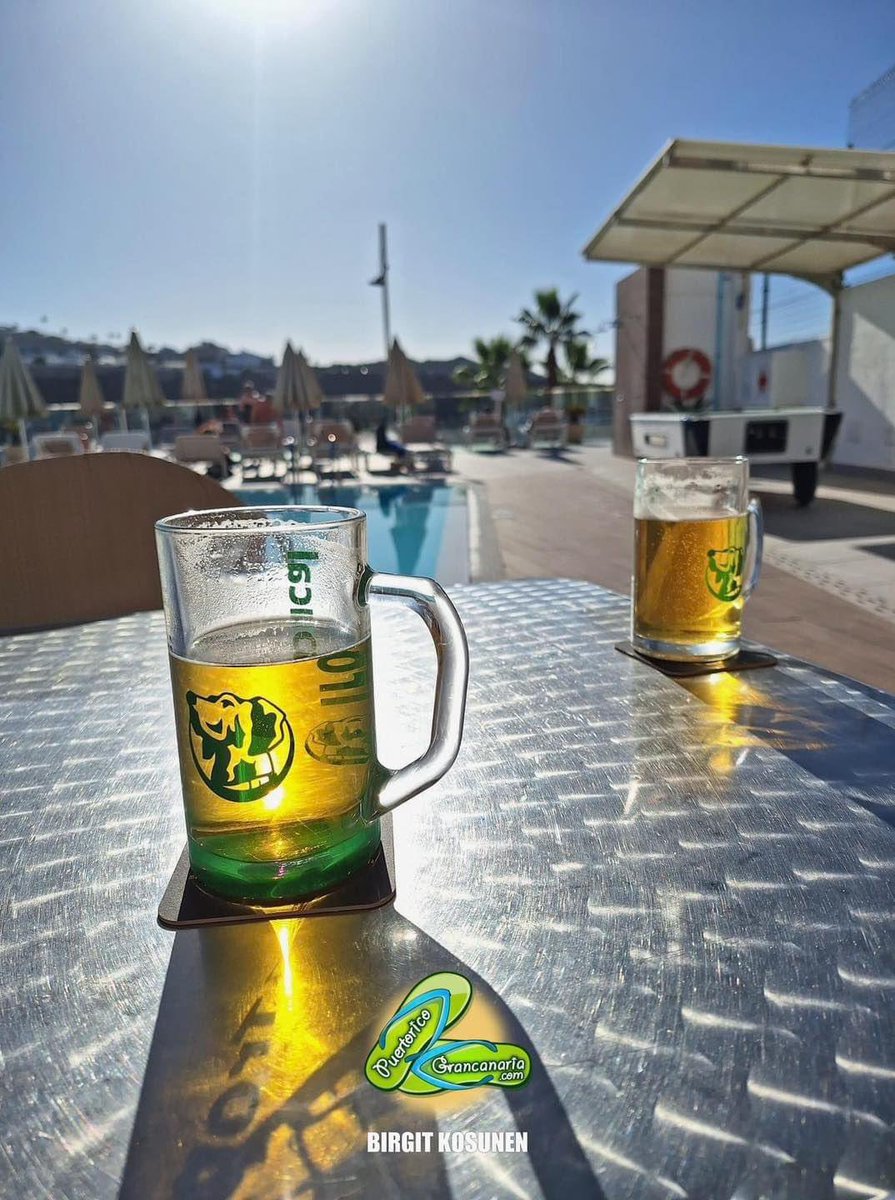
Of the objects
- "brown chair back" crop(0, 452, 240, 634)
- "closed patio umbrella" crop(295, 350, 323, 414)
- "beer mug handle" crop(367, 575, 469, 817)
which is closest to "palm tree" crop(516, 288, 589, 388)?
"closed patio umbrella" crop(295, 350, 323, 414)

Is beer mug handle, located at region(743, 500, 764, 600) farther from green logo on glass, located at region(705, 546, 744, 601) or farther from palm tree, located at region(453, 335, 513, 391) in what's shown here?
palm tree, located at region(453, 335, 513, 391)

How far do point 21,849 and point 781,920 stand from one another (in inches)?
19.4

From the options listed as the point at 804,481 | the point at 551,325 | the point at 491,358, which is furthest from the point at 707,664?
the point at 491,358

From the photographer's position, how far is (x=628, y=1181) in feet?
0.86

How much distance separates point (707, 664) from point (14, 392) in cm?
1025

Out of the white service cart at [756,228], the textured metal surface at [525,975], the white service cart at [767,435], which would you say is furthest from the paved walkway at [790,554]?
the textured metal surface at [525,975]

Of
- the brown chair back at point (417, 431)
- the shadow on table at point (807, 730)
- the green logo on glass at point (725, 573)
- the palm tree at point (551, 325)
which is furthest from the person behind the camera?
the palm tree at point (551, 325)

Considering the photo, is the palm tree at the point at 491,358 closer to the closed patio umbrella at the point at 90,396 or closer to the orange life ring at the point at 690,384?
the orange life ring at the point at 690,384

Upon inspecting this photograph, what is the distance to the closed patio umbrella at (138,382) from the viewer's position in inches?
444

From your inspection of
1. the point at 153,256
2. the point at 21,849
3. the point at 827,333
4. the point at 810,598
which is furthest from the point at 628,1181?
the point at 153,256

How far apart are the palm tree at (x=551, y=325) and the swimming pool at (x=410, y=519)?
1748 centimetres

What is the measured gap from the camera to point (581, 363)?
26281 mm

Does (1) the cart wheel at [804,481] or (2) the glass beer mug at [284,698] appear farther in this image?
(1) the cart wheel at [804,481]

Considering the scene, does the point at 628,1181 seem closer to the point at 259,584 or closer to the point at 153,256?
the point at 259,584
